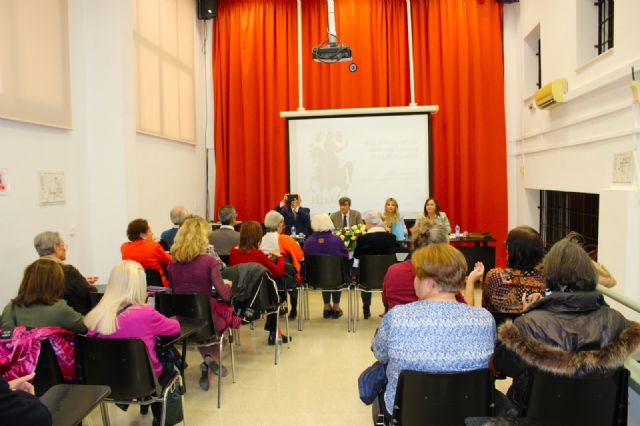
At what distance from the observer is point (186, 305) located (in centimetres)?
360

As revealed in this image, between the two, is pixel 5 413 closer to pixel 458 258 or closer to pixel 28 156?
pixel 458 258

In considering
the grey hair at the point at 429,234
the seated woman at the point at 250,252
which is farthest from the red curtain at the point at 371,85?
the grey hair at the point at 429,234

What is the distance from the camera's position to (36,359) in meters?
2.49

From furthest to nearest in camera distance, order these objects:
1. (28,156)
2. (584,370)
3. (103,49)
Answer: (103,49)
(28,156)
(584,370)

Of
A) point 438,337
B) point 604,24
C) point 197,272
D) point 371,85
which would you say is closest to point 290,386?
point 197,272

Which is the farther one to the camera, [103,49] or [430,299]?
[103,49]

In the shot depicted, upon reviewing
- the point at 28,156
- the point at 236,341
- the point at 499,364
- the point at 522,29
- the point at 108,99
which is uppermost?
the point at 522,29

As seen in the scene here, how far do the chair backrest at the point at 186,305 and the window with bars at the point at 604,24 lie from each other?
487 centimetres

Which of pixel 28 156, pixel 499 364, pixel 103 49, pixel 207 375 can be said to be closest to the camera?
pixel 499 364

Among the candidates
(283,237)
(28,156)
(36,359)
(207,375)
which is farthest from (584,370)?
(28,156)

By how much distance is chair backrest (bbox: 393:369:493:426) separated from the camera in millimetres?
1999

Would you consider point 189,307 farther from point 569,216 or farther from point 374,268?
point 569,216

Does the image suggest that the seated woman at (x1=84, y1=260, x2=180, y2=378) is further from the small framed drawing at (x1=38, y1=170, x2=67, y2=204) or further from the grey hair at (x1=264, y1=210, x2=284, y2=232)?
the small framed drawing at (x1=38, y1=170, x2=67, y2=204)

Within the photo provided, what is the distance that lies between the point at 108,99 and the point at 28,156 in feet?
4.08
